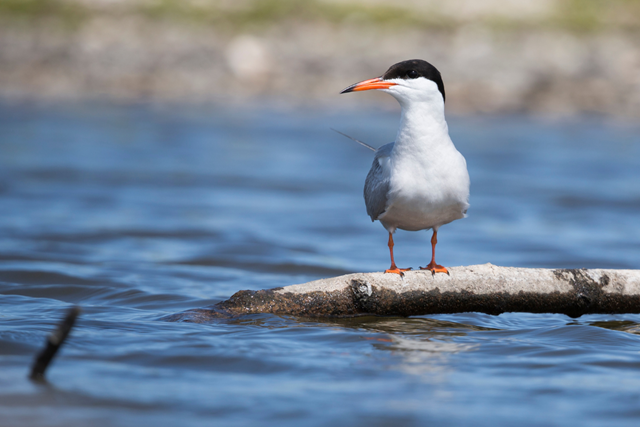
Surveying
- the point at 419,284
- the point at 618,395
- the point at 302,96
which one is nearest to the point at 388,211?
the point at 419,284

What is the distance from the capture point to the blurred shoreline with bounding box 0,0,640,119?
25.6 meters

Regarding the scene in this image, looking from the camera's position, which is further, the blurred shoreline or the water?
the blurred shoreline

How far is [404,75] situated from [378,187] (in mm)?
833

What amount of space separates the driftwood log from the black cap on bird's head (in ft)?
4.43

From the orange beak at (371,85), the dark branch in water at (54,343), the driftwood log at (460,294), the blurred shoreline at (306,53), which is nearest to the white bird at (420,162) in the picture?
the orange beak at (371,85)

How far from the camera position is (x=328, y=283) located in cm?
505

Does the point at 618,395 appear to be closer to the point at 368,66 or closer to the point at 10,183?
the point at 10,183

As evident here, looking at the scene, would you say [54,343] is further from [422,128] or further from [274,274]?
[274,274]

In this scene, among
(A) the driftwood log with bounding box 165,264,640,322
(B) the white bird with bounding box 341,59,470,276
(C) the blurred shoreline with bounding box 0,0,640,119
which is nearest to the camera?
(A) the driftwood log with bounding box 165,264,640,322

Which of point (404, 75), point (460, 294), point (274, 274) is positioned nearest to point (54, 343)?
point (460, 294)

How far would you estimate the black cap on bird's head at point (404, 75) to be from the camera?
17.4 ft

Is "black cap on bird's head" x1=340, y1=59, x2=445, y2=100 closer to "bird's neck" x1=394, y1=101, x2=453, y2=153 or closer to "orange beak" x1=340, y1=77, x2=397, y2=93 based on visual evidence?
"orange beak" x1=340, y1=77, x2=397, y2=93

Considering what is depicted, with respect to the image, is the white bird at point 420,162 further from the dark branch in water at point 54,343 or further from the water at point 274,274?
the dark branch in water at point 54,343

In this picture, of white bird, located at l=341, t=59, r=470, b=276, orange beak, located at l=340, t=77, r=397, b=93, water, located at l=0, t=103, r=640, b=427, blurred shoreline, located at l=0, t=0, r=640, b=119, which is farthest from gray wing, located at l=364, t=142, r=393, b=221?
blurred shoreline, located at l=0, t=0, r=640, b=119
